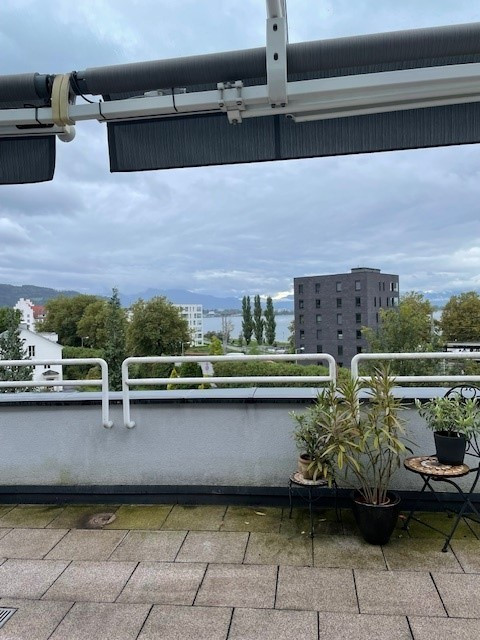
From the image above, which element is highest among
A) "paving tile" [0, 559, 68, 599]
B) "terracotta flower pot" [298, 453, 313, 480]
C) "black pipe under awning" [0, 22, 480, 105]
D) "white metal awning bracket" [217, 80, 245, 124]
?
"black pipe under awning" [0, 22, 480, 105]

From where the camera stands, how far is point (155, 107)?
2.14 m

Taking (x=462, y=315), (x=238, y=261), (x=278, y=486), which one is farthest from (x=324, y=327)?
(x=278, y=486)

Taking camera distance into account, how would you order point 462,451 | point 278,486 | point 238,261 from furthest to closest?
1. point 238,261
2. point 278,486
3. point 462,451

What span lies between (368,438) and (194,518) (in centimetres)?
124

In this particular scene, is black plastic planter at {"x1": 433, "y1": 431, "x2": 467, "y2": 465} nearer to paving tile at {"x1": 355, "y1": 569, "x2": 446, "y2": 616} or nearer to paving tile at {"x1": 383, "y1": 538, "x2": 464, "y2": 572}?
paving tile at {"x1": 383, "y1": 538, "x2": 464, "y2": 572}

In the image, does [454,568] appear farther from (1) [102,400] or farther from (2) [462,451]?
(1) [102,400]

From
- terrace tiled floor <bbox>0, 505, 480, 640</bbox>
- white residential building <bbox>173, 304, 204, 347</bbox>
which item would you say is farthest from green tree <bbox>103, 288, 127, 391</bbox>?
terrace tiled floor <bbox>0, 505, 480, 640</bbox>

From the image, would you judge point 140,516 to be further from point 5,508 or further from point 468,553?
point 468,553

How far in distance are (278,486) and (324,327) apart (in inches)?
1626

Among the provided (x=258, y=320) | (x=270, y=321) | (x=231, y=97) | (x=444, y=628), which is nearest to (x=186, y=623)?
(x=444, y=628)

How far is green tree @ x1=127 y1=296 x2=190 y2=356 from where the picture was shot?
28.8 metres

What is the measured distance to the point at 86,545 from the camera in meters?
2.52

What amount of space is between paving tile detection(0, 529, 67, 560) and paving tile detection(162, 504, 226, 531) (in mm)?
663

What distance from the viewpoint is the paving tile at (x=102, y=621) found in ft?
5.79
